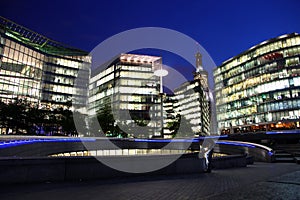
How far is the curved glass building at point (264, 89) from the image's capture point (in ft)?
227

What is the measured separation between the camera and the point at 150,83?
306ft

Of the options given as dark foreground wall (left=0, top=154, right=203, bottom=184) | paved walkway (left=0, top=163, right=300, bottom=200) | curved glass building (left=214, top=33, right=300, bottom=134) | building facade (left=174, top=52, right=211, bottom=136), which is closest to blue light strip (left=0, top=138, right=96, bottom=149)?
dark foreground wall (left=0, top=154, right=203, bottom=184)

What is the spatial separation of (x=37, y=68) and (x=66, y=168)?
70.9 meters

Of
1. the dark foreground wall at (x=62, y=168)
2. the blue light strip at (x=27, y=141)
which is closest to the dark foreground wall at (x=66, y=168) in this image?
the dark foreground wall at (x=62, y=168)

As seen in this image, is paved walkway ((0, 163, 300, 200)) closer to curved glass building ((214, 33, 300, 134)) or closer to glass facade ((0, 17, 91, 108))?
Result: glass facade ((0, 17, 91, 108))

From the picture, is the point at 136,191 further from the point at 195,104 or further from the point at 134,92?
the point at 195,104

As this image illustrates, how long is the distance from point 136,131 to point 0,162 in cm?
7448

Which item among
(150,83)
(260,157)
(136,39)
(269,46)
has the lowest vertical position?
(260,157)

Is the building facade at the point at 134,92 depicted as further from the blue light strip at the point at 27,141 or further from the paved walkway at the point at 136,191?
the paved walkway at the point at 136,191

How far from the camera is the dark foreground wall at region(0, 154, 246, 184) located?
690 cm

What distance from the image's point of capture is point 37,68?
70.2m

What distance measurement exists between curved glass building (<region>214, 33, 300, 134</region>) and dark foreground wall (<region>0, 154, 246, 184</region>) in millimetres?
68514

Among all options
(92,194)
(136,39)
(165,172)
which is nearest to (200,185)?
(165,172)

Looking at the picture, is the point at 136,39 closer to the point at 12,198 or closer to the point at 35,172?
the point at 35,172
